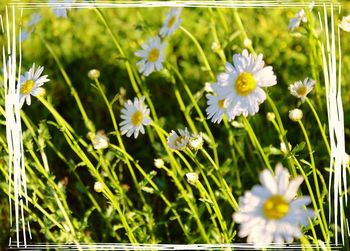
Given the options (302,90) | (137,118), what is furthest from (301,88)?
(137,118)

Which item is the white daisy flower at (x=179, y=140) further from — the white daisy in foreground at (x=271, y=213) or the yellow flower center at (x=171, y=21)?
the yellow flower center at (x=171, y=21)

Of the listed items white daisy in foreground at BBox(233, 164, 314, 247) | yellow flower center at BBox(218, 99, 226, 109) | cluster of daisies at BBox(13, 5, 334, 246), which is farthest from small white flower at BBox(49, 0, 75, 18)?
white daisy in foreground at BBox(233, 164, 314, 247)

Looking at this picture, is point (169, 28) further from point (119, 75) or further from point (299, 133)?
point (119, 75)

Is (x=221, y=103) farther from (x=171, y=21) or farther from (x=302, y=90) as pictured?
(x=171, y=21)

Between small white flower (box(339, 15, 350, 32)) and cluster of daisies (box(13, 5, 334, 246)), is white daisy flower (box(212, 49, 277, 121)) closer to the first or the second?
cluster of daisies (box(13, 5, 334, 246))

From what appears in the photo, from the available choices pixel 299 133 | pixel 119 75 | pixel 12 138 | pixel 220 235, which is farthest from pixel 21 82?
pixel 119 75

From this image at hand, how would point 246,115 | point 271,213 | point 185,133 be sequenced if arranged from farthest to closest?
1. point 185,133
2. point 246,115
3. point 271,213

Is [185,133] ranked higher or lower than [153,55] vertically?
lower
